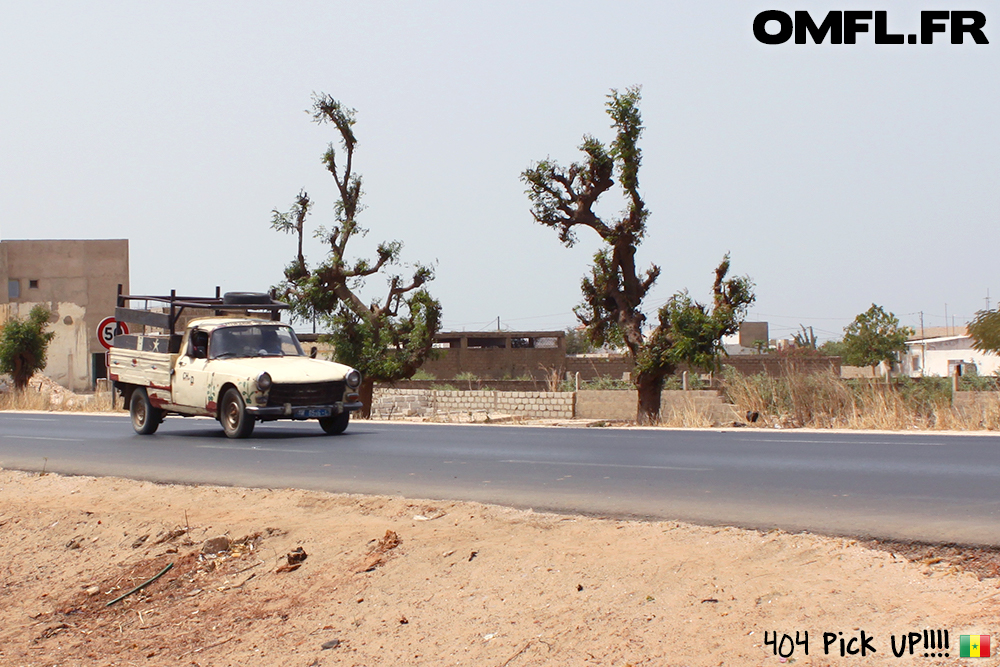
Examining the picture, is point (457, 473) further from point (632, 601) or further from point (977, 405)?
point (977, 405)

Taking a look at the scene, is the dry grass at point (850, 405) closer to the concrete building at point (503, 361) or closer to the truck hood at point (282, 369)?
the truck hood at point (282, 369)

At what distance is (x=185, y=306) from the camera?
790 inches

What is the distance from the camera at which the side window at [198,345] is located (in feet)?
62.3

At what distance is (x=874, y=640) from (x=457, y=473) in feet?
24.0

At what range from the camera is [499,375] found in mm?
69375

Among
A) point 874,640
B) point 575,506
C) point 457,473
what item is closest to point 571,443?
point 457,473

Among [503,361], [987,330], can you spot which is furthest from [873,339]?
[987,330]

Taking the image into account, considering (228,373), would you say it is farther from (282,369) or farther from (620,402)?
(620,402)

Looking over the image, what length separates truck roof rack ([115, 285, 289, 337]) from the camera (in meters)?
19.9

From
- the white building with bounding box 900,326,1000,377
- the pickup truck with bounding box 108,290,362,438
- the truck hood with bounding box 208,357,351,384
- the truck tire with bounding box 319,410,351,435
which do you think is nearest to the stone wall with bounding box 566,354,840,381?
the white building with bounding box 900,326,1000,377

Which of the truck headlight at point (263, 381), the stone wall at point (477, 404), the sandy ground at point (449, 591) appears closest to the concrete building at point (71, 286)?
the stone wall at point (477, 404)

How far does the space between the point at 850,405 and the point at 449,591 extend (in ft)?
62.2

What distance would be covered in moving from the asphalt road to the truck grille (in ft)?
2.20

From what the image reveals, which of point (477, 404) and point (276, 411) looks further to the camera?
point (477, 404)
